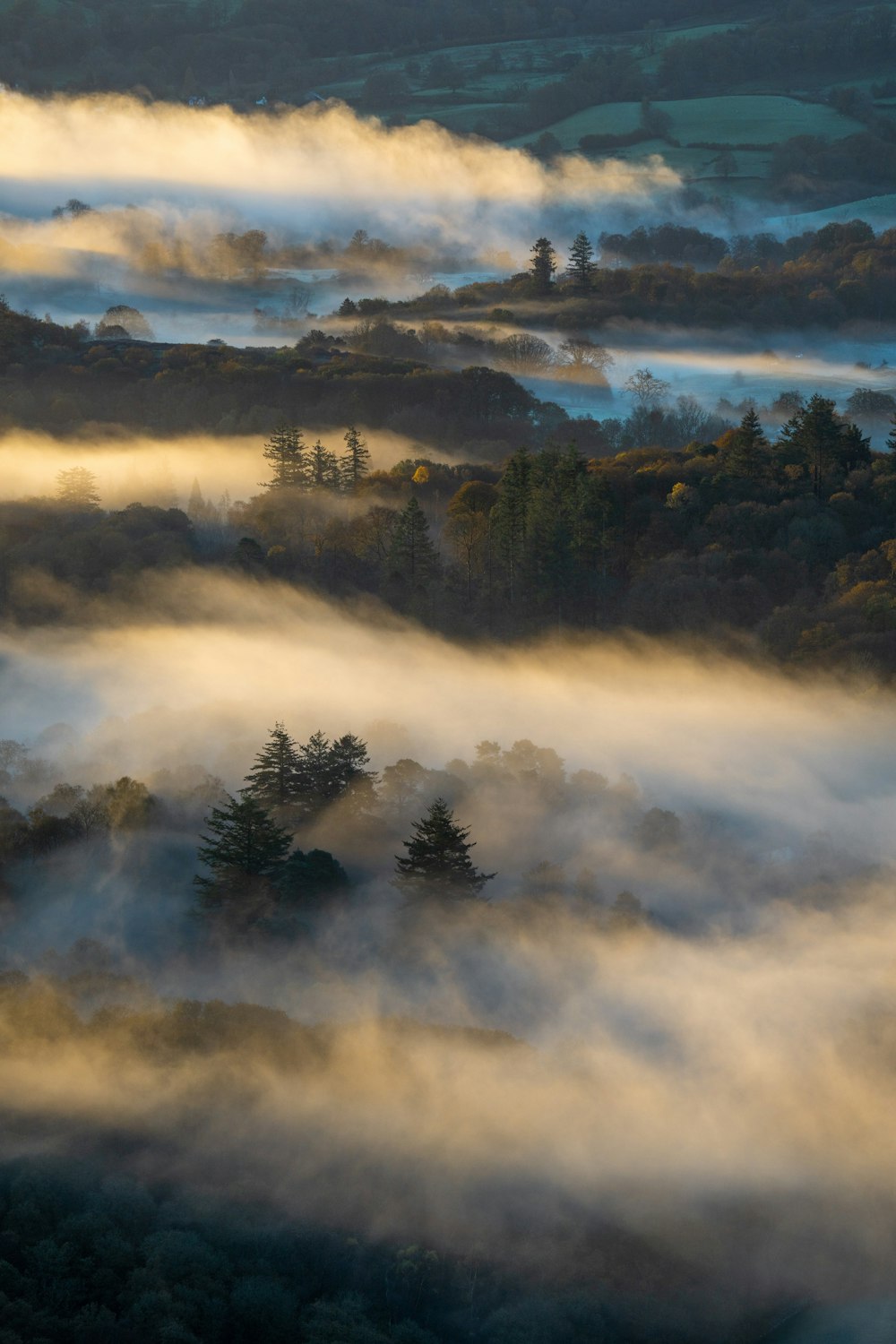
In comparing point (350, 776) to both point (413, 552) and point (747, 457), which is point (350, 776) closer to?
point (413, 552)

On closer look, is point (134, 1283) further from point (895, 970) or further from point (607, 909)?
point (895, 970)

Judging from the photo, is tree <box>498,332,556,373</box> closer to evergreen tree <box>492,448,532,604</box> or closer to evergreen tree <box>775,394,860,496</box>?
evergreen tree <box>775,394,860,496</box>

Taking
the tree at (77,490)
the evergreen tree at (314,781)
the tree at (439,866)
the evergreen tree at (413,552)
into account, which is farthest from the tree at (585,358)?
the tree at (439,866)

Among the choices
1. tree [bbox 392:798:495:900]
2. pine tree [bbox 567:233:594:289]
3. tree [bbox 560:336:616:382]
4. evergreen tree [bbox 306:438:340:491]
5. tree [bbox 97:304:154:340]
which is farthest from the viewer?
tree [bbox 97:304:154:340]

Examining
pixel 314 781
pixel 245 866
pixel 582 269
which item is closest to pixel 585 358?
pixel 582 269

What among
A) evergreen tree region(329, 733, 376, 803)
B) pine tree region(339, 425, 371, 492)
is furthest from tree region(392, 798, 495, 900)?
pine tree region(339, 425, 371, 492)

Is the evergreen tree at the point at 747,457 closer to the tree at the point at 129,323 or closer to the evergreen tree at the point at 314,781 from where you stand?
the evergreen tree at the point at 314,781
